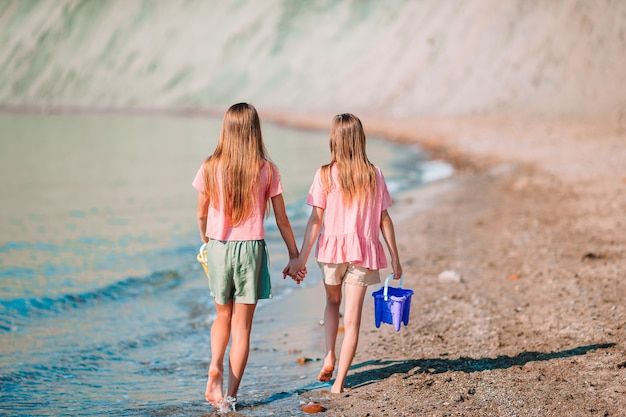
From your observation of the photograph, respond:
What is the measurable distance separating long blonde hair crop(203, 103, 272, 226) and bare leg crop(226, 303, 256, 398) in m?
0.54

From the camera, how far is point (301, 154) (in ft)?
96.5

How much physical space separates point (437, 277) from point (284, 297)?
1.61 m

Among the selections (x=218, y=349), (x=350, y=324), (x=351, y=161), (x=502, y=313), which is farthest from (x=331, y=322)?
(x=502, y=313)

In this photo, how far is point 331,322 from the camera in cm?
496

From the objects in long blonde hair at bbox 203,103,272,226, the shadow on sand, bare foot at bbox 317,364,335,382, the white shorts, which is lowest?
the shadow on sand

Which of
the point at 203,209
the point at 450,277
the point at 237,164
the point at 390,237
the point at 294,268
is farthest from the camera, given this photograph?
the point at 450,277

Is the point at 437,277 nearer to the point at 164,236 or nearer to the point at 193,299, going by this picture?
the point at 193,299

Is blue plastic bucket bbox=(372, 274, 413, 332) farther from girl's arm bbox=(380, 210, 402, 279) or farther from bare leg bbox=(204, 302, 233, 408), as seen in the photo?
bare leg bbox=(204, 302, 233, 408)

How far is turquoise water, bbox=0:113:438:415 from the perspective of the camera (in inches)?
214

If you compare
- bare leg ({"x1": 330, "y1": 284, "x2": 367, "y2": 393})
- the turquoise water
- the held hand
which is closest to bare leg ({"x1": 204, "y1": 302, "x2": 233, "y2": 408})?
the turquoise water

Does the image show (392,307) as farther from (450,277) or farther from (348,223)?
(450,277)

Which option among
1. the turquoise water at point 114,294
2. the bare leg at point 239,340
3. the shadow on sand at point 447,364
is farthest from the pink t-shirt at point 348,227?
the turquoise water at point 114,294

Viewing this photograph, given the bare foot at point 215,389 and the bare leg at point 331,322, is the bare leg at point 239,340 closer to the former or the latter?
the bare foot at point 215,389

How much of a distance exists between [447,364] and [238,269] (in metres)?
1.76
